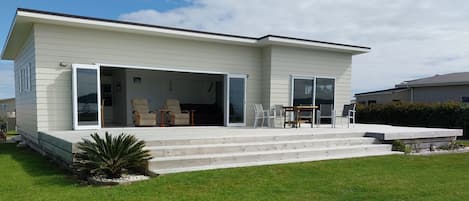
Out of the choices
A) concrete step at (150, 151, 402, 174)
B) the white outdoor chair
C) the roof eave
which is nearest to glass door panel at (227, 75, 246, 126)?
the white outdoor chair

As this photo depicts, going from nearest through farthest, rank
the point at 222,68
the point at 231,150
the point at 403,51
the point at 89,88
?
the point at 231,150 < the point at 89,88 < the point at 222,68 < the point at 403,51

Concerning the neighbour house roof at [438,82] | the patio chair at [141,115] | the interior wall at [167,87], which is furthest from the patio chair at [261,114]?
the neighbour house roof at [438,82]

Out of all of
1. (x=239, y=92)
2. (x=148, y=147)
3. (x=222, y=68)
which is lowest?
(x=148, y=147)

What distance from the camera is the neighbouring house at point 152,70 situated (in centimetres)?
813

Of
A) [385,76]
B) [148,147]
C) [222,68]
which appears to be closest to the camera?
[148,147]

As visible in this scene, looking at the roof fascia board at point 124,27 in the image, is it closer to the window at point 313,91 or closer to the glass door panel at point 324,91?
the window at point 313,91

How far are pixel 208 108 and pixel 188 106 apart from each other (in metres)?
0.84

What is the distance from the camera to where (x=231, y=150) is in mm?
6410

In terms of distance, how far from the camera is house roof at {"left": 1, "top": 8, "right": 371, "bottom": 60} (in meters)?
7.66

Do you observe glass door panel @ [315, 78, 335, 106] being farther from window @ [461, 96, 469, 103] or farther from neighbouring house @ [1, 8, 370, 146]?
window @ [461, 96, 469, 103]

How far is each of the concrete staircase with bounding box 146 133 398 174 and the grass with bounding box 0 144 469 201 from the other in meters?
0.49

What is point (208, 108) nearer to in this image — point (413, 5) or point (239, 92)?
point (239, 92)

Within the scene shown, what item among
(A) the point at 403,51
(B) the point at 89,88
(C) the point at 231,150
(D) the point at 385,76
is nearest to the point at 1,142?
(B) the point at 89,88

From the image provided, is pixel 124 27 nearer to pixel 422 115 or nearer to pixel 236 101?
pixel 236 101
